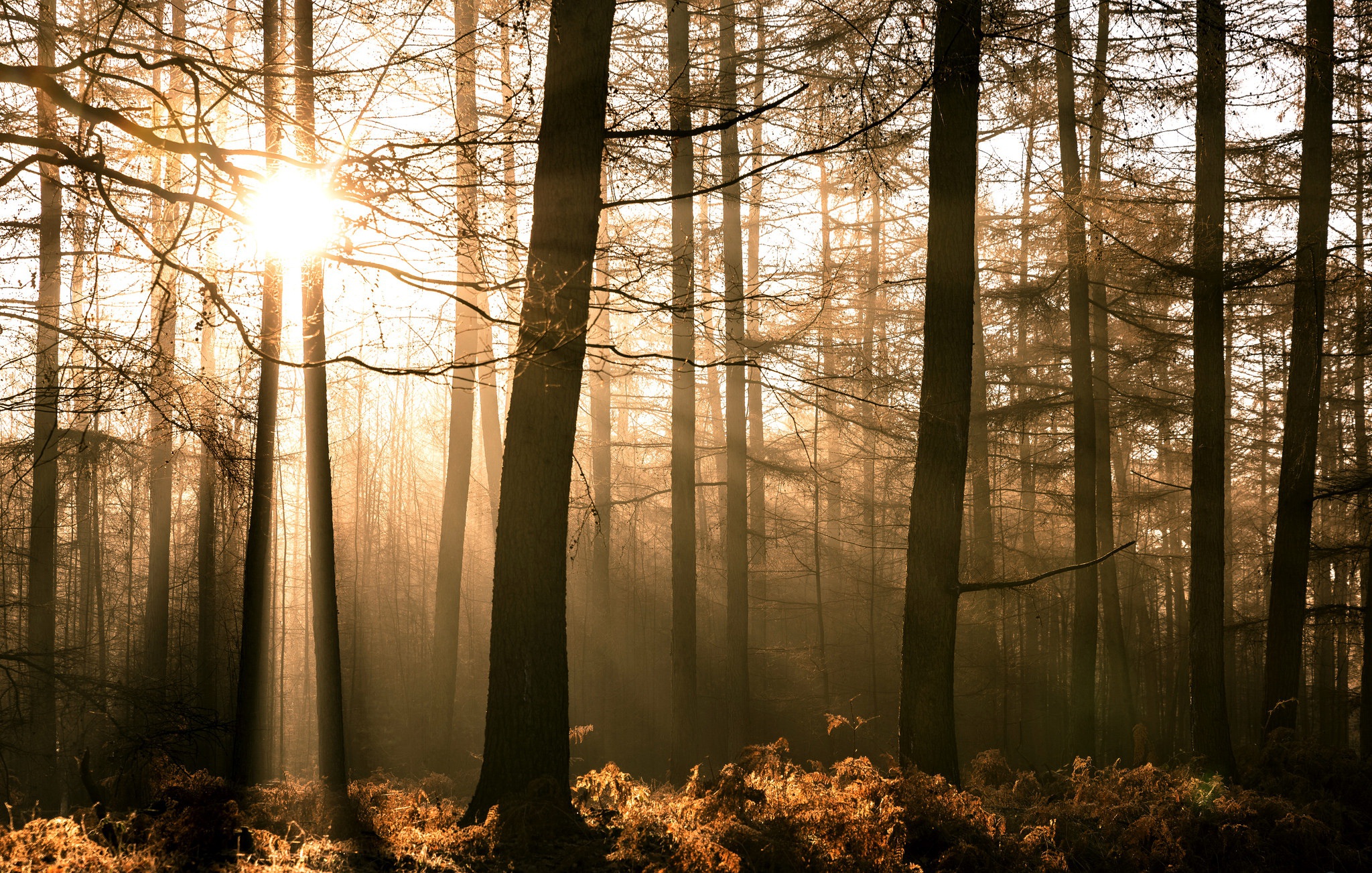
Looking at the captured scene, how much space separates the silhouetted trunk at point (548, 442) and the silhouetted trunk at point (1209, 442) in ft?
20.7

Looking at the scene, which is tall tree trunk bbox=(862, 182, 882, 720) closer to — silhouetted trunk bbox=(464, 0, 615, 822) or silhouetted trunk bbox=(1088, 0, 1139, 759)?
silhouetted trunk bbox=(1088, 0, 1139, 759)

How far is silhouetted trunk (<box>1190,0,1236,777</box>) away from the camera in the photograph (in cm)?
838

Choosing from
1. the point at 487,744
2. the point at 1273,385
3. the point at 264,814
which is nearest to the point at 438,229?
the point at 487,744

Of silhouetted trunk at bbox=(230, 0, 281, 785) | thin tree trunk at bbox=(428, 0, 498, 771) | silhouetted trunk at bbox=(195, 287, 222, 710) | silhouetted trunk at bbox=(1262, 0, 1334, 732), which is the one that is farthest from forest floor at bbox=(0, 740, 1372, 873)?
silhouetted trunk at bbox=(195, 287, 222, 710)

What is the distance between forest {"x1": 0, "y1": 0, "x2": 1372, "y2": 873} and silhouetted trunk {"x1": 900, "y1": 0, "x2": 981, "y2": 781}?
32 mm

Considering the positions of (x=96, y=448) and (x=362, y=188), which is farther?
(x=96, y=448)

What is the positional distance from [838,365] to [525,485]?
927 cm

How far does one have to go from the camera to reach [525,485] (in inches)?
196

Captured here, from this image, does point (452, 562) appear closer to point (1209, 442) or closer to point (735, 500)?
point (735, 500)

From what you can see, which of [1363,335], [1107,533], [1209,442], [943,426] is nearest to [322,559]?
[943,426]

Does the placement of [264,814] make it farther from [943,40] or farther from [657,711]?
[657,711]

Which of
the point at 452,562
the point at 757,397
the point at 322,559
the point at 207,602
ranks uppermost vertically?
the point at 757,397

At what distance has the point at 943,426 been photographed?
20.1 feet

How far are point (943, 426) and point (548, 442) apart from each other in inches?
111
